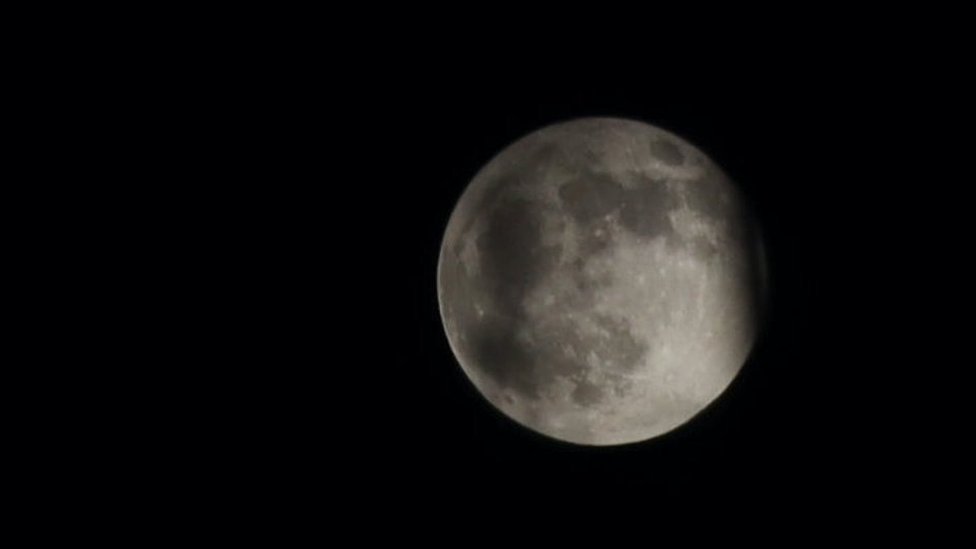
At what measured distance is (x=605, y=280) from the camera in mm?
4062

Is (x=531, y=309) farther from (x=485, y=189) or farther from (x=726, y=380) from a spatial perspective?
(x=726, y=380)

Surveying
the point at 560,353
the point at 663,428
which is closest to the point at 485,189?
the point at 560,353

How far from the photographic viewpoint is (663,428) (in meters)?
4.54

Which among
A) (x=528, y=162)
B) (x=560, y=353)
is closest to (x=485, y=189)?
(x=528, y=162)

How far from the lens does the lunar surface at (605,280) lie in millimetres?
4082

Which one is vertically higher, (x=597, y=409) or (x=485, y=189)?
(x=485, y=189)

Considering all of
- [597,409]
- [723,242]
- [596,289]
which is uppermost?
[723,242]

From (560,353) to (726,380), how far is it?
79 centimetres

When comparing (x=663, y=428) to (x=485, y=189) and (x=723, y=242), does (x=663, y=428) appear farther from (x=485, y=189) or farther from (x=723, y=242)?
(x=485, y=189)

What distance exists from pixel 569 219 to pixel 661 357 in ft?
2.17

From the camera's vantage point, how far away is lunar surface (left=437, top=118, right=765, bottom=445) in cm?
408

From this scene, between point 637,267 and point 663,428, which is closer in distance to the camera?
point 637,267

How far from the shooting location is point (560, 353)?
4.22 metres

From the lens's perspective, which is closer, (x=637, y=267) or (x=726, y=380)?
(x=637, y=267)
